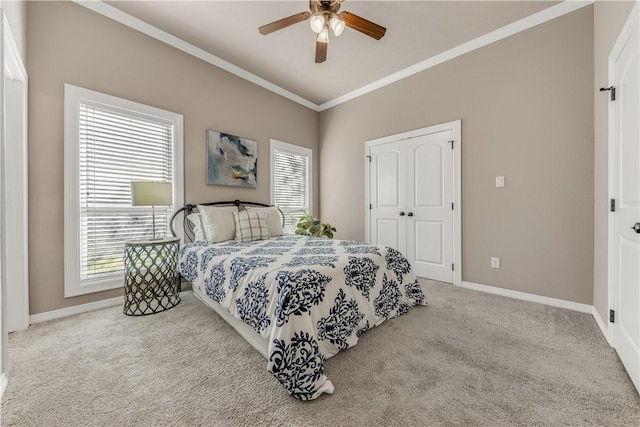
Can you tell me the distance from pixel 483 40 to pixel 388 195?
2203mm

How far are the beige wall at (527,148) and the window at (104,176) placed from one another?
347cm

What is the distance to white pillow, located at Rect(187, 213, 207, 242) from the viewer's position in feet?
9.85

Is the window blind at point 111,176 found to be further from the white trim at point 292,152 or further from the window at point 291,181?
the window at point 291,181

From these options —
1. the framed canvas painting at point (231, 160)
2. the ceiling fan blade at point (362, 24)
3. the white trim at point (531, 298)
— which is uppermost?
the ceiling fan blade at point (362, 24)

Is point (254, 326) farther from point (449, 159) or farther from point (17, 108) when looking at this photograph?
point (449, 159)

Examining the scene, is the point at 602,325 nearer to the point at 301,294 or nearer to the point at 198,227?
the point at 301,294

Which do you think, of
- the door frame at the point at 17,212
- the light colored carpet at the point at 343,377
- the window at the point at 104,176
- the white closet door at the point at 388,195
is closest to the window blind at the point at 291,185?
the white closet door at the point at 388,195

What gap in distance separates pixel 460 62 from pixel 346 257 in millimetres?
2996

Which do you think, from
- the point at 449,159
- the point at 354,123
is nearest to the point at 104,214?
the point at 354,123

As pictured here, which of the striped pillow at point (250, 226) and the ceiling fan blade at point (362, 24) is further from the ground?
the ceiling fan blade at point (362, 24)

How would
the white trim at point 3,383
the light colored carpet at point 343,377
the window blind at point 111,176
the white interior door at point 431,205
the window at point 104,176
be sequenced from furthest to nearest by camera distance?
the white interior door at point 431,205 → the window blind at point 111,176 → the window at point 104,176 → the white trim at point 3,383 → the light colored carpet at point 343,377

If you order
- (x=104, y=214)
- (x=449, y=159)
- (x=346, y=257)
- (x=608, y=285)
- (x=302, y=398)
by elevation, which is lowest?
(x=302, y=398)

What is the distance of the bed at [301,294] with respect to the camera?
1.40 metres

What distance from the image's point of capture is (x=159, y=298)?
8.55 ft
